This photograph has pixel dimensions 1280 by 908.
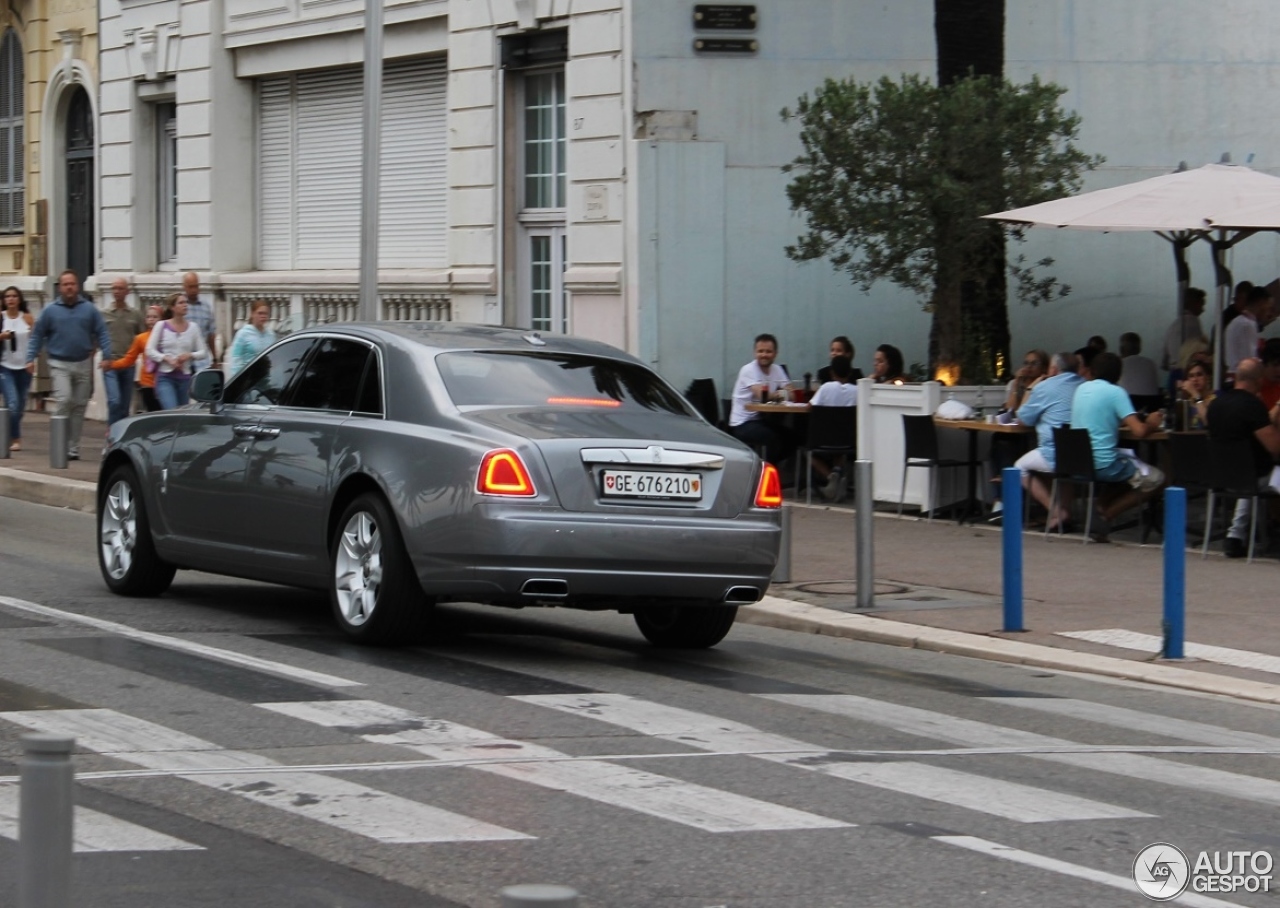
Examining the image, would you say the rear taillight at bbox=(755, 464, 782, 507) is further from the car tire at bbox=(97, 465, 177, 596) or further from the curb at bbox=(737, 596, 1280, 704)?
the car tire at bbox=(97, 465, 177, 596)

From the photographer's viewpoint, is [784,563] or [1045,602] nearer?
[1045,602]

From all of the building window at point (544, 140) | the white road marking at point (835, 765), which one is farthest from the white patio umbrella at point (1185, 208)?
the white road marking at point (835, 765)

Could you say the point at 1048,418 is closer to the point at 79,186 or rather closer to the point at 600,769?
the point at 600,769

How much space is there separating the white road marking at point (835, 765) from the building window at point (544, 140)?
14333mm

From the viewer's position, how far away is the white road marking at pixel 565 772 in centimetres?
650

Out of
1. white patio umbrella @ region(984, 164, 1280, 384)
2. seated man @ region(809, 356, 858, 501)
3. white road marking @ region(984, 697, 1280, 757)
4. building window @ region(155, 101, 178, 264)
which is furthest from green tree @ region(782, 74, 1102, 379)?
building window @ region(155, 101, 178, 264)

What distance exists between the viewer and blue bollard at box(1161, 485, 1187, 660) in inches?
413

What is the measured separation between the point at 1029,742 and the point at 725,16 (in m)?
13.7

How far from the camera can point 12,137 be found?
32875 mm

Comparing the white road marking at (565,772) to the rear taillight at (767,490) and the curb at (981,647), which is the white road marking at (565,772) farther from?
the curb at (981,647)

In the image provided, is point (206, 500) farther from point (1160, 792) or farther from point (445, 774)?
point (1160, 792)

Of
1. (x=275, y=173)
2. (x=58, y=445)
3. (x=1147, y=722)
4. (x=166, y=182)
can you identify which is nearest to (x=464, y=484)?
(x=1147, y=722)

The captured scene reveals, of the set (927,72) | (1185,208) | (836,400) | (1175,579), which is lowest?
(1175,579)

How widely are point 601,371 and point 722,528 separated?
132cm
